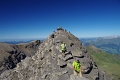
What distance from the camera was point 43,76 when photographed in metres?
47.5

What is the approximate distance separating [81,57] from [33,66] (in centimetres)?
1861

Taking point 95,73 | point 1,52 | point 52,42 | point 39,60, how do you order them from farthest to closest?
point 1,52, point 52,42, point 39,60, point 95,73

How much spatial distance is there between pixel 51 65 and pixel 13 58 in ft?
343

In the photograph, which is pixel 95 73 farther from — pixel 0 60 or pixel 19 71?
pixel 0 60

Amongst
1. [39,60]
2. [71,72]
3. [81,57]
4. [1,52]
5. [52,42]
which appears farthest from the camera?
[1,52]

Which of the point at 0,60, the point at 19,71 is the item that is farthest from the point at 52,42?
the point at 0,60

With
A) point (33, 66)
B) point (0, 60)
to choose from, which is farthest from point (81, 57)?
point (0, 60)

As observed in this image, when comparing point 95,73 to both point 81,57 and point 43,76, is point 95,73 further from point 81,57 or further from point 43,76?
point 43,76

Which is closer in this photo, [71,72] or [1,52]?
[71,72]

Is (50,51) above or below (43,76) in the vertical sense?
above

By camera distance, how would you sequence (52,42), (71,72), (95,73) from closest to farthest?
(71,72), (95,73), (52,42)

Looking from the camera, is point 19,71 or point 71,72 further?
point 19,71

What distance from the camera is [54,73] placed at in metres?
45.8

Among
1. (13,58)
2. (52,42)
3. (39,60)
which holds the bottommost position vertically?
(13,58)
